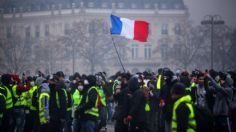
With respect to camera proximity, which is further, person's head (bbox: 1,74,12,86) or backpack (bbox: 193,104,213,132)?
person's head (bbox: 1,74,12,86)

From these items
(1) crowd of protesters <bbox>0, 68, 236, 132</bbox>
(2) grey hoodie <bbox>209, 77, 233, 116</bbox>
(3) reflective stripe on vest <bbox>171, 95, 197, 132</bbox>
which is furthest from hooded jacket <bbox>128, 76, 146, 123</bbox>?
(3) reflective stripe on vest <bbox>171, 95, 197, 132</bbox>

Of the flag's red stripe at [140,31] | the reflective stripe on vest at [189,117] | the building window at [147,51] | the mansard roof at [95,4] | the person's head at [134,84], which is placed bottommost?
the building window at [147,51]

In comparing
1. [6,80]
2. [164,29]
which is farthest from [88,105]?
[164,29]

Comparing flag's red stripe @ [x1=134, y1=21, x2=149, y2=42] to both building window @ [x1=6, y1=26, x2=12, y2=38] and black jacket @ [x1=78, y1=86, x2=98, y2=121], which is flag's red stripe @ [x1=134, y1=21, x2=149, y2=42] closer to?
black jacket @ [x1=78, y1=86, x2=98, y2=121]

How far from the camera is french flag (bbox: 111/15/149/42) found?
79.4 ft

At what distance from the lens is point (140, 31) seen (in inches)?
967

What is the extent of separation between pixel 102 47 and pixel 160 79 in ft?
215

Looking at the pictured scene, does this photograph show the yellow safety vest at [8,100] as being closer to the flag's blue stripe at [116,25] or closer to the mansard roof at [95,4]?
the flag's blue stripe at [116,25]

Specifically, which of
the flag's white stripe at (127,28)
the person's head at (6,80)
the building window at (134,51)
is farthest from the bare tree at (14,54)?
the person's head at (6,80)

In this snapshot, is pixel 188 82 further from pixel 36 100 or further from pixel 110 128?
pixel 110 128

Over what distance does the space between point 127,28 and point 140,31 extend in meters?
0.46

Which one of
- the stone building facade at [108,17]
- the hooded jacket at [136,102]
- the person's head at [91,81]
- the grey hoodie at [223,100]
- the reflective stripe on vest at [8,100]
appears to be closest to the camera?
the hooded jacket at [136,102]

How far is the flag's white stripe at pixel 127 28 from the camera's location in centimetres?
2425

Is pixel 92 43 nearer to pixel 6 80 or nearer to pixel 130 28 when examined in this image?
pixel 130 28
